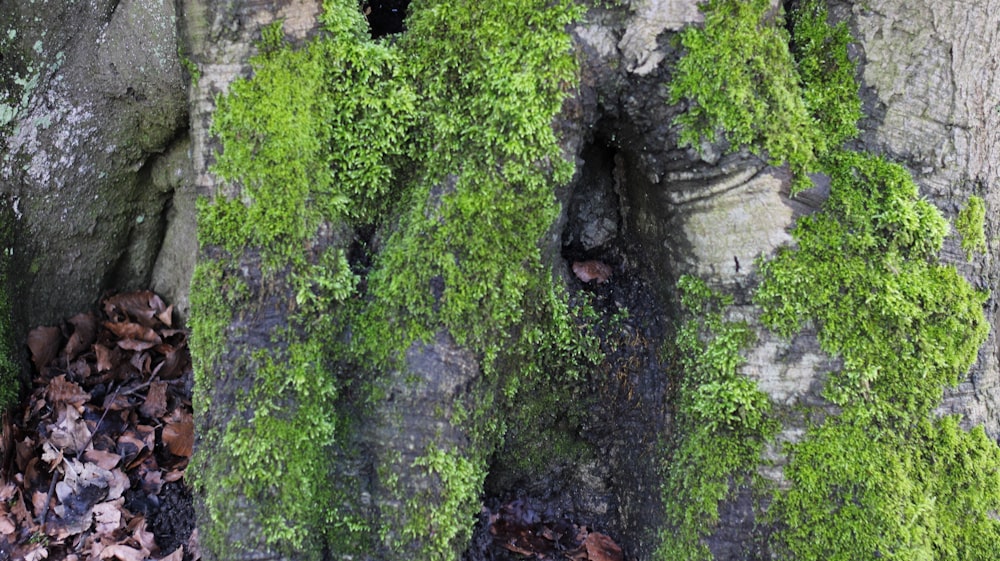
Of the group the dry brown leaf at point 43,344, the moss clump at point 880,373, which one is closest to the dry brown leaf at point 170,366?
the dry brown leaf at point 43,344

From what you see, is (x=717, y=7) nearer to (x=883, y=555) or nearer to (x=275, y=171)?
(x=275, y=171)

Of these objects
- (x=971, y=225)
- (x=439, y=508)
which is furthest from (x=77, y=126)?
(x=971, y=225)

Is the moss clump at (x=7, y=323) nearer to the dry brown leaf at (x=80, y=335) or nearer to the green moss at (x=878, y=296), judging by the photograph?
the dry brown leaf at (x=80, y=335)

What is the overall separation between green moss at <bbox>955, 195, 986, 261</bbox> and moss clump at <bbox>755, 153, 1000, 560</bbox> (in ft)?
0.44

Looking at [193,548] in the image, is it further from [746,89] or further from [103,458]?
[746,89]

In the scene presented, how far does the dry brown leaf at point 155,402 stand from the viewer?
339 centimetres

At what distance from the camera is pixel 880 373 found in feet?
7.27

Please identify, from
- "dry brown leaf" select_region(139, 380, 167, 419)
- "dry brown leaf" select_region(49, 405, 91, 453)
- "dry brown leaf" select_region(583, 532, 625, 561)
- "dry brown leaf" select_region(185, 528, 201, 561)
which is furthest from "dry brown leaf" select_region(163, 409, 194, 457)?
"dry brown leaf" select_region(583, 532, 625, 561)

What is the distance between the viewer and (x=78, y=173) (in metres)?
3.34

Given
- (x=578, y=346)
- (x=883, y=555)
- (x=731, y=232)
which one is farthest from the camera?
(x=578, y=346)

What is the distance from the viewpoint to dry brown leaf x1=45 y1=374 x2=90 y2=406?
Result: 3334 millimetres

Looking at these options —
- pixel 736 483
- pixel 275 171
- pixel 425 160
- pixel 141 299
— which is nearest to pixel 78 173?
pixel 141 299

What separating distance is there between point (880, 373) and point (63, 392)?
3357 millimetres

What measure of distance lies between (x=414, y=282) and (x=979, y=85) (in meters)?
1.90
